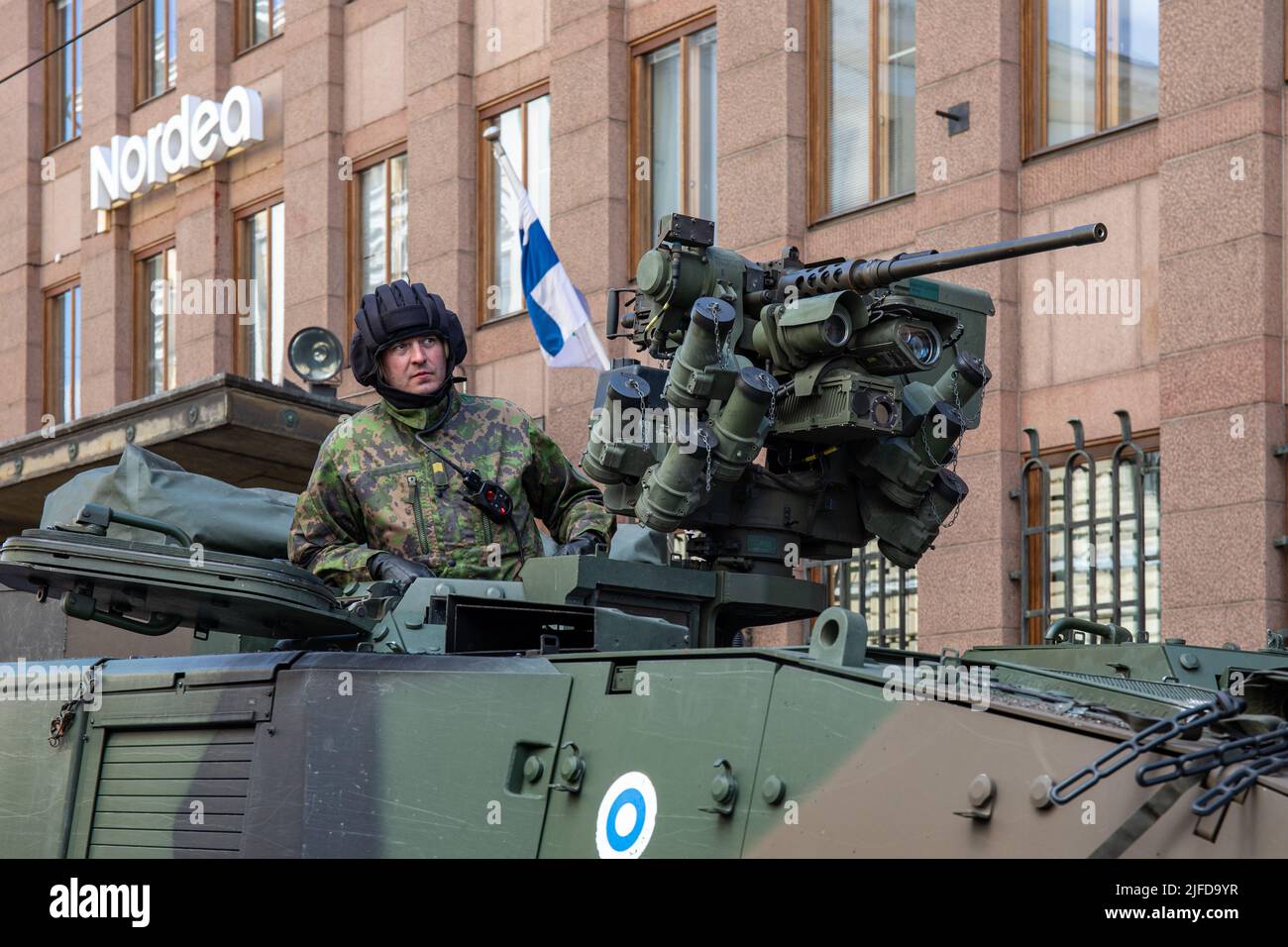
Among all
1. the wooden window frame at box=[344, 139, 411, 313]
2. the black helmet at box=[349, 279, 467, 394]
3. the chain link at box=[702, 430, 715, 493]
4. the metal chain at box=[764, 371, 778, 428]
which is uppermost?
the wooden window frame at box=[344, 139, 411, 313]

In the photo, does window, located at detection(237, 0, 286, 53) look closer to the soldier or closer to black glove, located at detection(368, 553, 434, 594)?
the soldier

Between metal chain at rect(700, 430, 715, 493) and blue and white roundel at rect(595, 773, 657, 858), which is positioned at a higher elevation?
metal chain at rect(700, 430, 715, 493)

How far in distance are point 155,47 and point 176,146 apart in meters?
1.93

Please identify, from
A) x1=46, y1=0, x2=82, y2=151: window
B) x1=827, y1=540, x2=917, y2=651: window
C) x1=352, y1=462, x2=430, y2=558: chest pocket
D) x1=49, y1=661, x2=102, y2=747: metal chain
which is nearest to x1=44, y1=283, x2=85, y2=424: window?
x1=46, y1=0, x2=82, y2=151: window

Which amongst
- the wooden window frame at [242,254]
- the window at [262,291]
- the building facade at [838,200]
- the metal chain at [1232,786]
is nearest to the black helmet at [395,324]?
the metal chain at [1232,786]

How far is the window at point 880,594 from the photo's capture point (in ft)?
48.2

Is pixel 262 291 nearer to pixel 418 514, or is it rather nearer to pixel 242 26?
pixel 242 26

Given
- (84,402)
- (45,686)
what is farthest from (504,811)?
(84,402)

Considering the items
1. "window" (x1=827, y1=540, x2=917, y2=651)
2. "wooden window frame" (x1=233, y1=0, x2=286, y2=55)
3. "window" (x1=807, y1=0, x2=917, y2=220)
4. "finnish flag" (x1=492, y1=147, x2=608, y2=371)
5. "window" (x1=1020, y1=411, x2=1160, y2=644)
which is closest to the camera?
"window" (x1=1020, y1=411, x2=1160, y2=644)

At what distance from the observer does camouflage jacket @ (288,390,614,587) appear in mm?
6488

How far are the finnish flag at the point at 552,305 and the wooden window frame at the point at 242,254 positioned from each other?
6214 millimetres

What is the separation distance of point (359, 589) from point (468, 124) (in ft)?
43.5

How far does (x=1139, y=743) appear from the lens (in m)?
4.05

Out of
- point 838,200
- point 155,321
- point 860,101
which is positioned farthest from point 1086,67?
point 155,321
